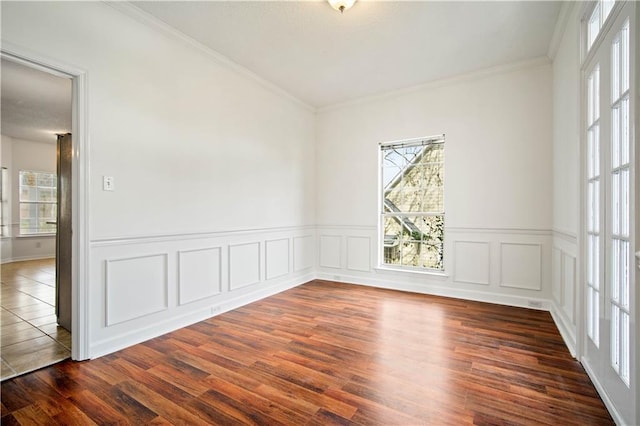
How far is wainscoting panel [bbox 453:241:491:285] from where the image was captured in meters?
3.81

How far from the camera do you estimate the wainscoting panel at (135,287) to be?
8.17ft

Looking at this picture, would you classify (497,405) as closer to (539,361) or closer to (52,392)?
(539,361)

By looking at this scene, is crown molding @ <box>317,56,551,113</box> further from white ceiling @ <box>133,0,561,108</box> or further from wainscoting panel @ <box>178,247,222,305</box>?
wainscoting panel @ <box>178,247,222,305</box>

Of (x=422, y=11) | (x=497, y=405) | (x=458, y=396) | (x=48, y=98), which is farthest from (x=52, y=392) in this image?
(x=48, y=98)

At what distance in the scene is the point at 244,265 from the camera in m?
3.73

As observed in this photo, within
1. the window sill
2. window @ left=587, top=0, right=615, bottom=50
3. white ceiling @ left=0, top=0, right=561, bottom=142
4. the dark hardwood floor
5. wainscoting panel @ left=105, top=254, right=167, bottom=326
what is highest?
→ white ceiling @ left=0, top=0, right=561, bottom=142

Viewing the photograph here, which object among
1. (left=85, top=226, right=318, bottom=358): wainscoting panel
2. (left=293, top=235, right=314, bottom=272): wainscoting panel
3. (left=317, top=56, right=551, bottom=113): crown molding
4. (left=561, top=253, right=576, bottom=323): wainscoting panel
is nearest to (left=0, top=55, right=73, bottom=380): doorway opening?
(left=85, top=226, right=318, bottom=358): wainscoting panel

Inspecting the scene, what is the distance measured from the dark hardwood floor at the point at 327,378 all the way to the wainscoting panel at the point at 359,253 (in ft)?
5.00

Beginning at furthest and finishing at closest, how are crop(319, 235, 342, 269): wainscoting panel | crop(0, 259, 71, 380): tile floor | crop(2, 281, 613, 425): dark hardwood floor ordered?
1. crop(319, 235, 342, 269): wainscoting panel
2. crop(0, 259, 71, 380): tile floor
3. crop(2, 281, 613, 425): dark hardwood floor

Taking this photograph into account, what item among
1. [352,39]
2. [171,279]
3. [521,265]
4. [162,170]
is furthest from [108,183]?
[521,265]

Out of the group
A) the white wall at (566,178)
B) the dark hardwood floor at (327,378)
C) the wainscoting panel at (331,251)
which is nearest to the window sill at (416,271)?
the wainscoting panel at (331,251)

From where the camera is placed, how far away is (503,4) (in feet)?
8.35

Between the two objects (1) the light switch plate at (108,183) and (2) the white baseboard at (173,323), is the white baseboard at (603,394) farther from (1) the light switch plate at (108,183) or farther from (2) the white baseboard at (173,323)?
(1) the light switch plate at (108,183)

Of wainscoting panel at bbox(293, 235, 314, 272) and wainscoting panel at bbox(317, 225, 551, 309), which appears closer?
wainscoting panel at bbox(317, 225, 551, 309)
